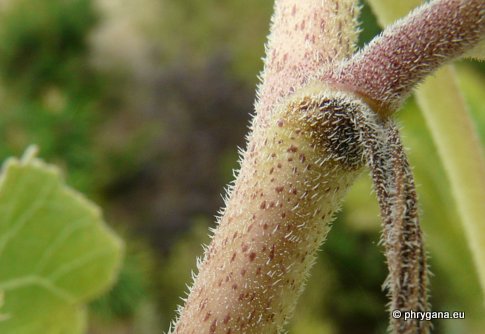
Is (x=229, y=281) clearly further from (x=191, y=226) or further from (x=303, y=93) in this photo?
(x=191, y=226)

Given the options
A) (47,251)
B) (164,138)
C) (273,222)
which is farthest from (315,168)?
(164,138)

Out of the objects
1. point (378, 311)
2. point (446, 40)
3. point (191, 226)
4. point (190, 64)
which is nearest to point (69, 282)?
point (446, 40)

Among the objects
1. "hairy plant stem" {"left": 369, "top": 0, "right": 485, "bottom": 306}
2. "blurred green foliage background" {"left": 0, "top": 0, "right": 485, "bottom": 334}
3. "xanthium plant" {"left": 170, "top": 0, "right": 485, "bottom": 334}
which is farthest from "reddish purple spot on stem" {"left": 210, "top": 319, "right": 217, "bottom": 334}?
"blurred green foliage background" {"left": 0, "top": 0, "right": 485, "bottom": 334}

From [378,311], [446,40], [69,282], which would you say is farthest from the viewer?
[378,311]

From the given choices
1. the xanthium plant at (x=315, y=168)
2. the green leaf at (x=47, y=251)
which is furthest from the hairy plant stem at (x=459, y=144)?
the green leaf at (x=47, y=251)

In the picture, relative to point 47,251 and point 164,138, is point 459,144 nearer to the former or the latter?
point 47,251

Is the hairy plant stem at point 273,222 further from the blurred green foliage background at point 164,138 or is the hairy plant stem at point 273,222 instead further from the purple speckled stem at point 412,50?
the blurred green foliage background at point 164,138
